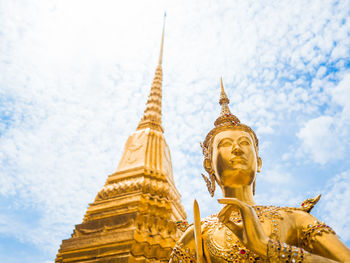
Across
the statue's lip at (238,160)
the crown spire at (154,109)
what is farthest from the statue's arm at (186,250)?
the crown spire at (154,109)

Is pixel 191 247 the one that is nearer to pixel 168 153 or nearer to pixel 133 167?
pixel 133 167

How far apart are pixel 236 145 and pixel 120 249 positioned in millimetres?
7283

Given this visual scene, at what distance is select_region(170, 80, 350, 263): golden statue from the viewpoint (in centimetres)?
186

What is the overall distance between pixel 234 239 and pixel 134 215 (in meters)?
8.04

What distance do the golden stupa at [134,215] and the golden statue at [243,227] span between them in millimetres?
4697

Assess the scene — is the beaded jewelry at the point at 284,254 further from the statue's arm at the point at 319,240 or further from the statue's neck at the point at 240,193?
the statue's neck at the point at 240,193

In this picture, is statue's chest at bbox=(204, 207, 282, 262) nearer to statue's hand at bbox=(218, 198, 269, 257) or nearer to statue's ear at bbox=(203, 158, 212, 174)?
statue's hand at bbox=(218, 198, 269, 257)

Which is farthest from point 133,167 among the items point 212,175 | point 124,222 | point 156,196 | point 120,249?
point 212,175

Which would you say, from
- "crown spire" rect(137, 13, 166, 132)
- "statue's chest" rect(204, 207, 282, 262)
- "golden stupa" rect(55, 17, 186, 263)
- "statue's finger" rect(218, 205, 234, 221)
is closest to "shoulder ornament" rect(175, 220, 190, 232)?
"statue's chest" rect(204, 207, 282, 262)

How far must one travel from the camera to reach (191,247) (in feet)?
7.85

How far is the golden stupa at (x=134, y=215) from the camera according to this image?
8930mm

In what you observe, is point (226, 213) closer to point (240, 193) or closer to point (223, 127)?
point (240, 193)

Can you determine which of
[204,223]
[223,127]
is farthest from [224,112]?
[204,223]

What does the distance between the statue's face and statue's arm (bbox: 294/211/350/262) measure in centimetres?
52
